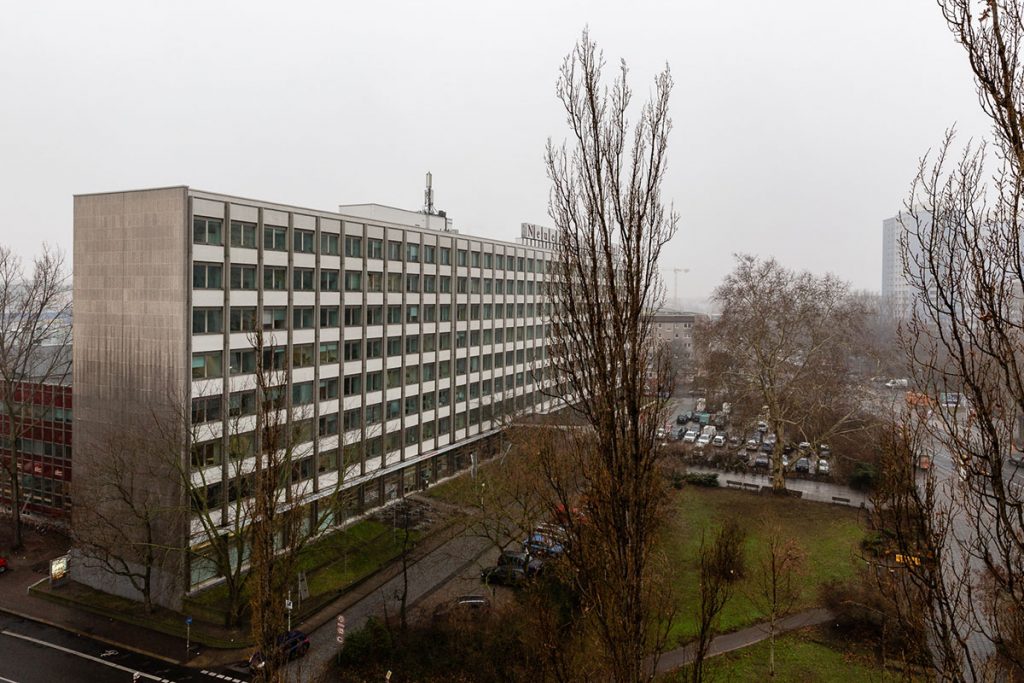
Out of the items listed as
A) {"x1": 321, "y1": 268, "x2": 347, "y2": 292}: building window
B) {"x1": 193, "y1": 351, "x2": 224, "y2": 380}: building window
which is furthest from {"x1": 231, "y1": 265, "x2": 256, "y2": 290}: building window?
{"x1": 321, "y1": 268, "x2": 347, "y2": 292}: building window

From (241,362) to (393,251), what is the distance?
13.5 m

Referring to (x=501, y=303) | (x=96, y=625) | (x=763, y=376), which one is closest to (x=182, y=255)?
(x=96, y=625)

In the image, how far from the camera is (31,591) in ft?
97.0

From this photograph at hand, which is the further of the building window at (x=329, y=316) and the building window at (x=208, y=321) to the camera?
the building window at (x=329, y=316)

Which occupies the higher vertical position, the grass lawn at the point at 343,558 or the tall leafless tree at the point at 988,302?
the tall leafless tree at the point at 988,302

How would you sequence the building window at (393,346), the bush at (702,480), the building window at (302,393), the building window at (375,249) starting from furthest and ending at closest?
the bush at (702,480) → the building window at (393,346) → the building window at (375,249) → the building window at (302,393)

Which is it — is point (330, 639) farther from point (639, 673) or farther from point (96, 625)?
point (639, 673)

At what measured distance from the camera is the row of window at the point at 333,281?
95.2ft

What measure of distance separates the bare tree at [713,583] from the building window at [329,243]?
77.9ft

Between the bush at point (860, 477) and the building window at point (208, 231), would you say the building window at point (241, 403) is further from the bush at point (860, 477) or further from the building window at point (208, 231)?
the bush at point (860, 477)

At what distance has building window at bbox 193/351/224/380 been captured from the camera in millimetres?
28312

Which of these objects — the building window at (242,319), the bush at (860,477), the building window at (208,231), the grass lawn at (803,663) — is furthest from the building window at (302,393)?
the bush at (860,477)

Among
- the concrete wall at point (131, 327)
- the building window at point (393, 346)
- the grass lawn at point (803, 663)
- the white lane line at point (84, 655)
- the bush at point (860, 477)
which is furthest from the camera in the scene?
the bush at point (860, 477)

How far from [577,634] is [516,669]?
2934mm
